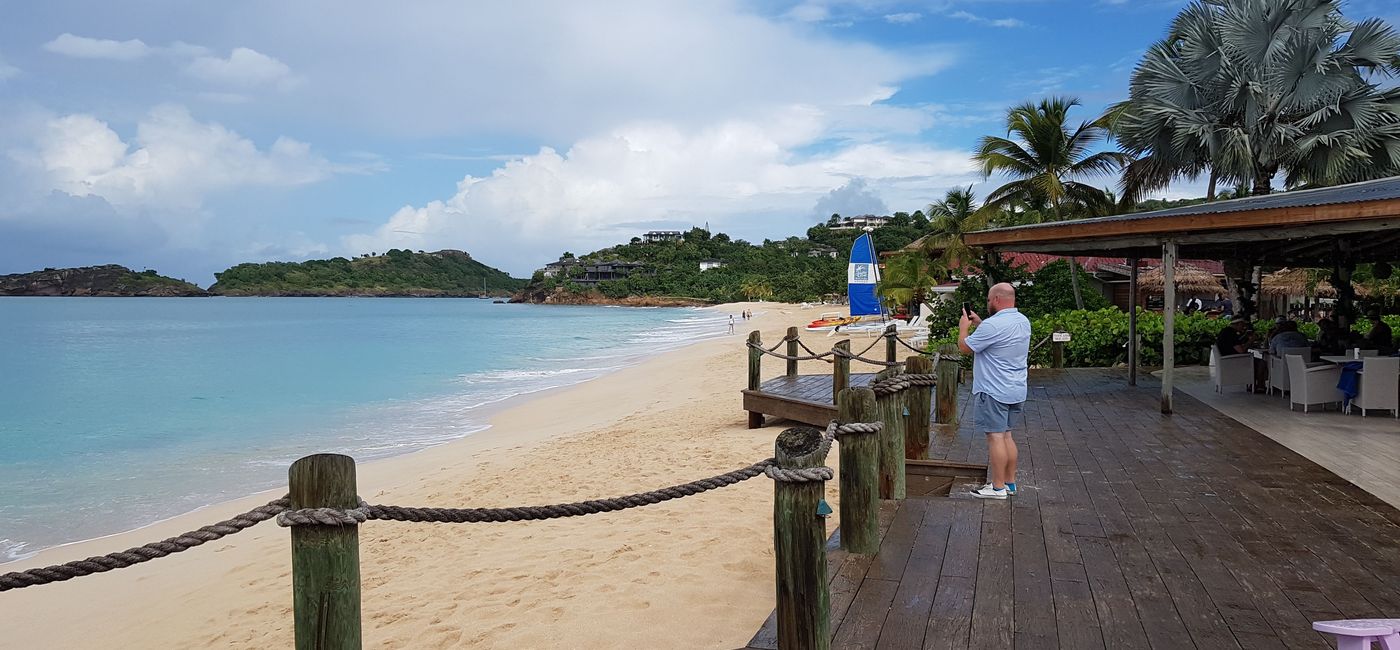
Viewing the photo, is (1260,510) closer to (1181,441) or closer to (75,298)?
(1181,441)

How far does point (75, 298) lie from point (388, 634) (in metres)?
212

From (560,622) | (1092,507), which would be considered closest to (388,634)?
(560,622)

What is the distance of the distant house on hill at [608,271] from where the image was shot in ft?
447

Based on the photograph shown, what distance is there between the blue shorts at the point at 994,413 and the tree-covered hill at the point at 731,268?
2772 inches

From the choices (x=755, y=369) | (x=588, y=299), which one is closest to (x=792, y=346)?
(x=755, y=369)

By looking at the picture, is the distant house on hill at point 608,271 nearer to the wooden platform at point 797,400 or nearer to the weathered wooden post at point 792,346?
the weathered wooden post at point 792,346

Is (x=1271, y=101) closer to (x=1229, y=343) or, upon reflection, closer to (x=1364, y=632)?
(x=1229, y=343)

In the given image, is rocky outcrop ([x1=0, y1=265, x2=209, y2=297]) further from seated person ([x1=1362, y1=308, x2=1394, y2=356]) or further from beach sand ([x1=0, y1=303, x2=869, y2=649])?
seated person ([x1=1362, y1=308, x2=1394, y2=356])

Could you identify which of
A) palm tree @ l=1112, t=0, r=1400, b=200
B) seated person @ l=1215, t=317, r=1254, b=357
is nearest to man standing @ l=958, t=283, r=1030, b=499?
seated person @ l=1215, t=317, r=1254, b=357

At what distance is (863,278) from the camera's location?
A: 34.1m

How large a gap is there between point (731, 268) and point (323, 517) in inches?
4816

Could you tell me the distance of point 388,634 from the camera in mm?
5098

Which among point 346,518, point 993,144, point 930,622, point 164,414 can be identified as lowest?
point 164,414

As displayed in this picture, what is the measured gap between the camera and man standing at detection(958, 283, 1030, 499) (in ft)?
16.7
